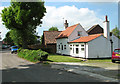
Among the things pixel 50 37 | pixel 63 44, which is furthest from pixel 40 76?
pixel 50 37

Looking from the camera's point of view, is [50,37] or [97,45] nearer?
[97,45]

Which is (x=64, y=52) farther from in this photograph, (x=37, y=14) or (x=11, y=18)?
(x=11, y=18)

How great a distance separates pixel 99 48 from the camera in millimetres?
22297

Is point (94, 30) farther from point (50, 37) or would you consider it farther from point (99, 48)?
point (99, 48)

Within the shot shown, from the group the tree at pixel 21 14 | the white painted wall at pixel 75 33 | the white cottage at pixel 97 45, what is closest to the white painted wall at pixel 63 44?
the white painted wall at pixel 75 33

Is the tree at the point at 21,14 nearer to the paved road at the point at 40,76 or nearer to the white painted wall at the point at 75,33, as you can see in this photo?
the white painted wall at the point at 75,33

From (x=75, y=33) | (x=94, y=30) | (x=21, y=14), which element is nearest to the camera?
(x=75, y=33)

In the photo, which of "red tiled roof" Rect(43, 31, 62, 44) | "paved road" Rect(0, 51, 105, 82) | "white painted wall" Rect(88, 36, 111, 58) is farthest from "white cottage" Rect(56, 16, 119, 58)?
"paved road" Rect(0, 51, 105, 82)

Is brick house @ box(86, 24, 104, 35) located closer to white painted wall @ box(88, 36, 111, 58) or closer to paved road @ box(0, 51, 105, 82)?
white painted wall @ box(88, 36, 111, 58)

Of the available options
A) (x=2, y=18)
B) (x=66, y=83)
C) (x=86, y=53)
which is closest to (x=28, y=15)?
(x=2, y=18)

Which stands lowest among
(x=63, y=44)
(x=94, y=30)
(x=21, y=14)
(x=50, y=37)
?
(x=63, y=44)

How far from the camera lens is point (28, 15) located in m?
29.1

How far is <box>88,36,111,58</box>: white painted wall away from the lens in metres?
21.8

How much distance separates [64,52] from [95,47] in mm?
8985
